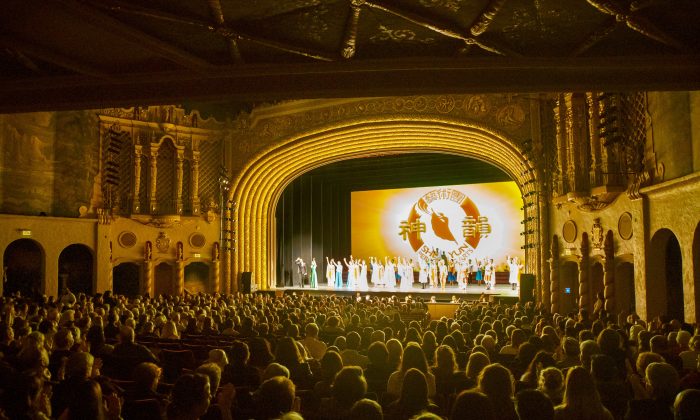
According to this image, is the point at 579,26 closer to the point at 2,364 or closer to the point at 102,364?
the point at 2,364

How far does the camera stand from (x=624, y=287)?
1714cm

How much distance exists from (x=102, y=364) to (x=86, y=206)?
1857 cm

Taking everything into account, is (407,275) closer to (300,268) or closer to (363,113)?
(300,268)

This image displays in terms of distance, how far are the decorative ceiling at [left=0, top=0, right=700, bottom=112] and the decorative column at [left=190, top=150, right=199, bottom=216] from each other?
21819 mm

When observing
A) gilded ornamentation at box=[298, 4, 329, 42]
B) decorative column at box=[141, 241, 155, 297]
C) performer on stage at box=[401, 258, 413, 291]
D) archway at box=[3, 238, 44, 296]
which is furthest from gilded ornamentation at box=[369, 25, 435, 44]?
performer on stage at box=[401, 258, 413, 291]

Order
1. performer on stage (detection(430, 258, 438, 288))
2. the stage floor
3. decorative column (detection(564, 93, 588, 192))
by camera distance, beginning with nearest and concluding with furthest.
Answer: decorative column (detection(564, 93, 588, 192))
the stage floor
performer on stage (detection(430, 258, 438, 288))

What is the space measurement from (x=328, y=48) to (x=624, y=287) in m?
15.2

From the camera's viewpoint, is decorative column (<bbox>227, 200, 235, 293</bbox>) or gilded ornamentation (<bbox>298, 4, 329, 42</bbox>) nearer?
gilded ornamentation (<bbox>298, 4, 329, 42</bbox>)

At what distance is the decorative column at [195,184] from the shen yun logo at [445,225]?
1182 cm

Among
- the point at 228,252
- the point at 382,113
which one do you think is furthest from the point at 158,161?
the point at 382,113

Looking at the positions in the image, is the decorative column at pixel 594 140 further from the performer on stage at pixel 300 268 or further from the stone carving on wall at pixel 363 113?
the performer on stage at pixel 300 268

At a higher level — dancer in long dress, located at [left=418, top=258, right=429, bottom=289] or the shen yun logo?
the shen yun logo

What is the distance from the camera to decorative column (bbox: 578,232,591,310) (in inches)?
717

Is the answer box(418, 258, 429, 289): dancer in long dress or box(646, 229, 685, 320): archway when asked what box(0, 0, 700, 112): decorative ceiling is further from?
box(418, 258, 429, 289): dancer in long dress
